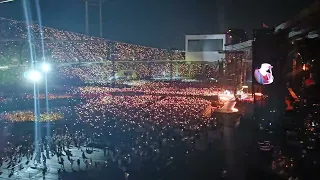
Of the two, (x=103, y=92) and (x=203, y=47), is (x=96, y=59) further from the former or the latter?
(x=203, y=47)

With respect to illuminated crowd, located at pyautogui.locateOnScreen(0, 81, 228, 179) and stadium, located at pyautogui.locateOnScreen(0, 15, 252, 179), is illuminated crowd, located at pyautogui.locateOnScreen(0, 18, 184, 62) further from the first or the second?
illuminated crowd, located at pyautogui.locateOnScreen(0, 81, 228, 179)

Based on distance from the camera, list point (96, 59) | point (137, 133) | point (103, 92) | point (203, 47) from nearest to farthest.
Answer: point (137, 133), point (103, 92), point (96, 59), point (203, 47)

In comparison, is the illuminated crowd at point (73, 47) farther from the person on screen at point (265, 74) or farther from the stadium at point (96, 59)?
the person on screen at point (265, 74)

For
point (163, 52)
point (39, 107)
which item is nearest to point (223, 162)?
point (39, 107)

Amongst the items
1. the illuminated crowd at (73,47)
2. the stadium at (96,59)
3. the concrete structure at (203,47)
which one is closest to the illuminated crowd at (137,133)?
the stadium at (96,59)

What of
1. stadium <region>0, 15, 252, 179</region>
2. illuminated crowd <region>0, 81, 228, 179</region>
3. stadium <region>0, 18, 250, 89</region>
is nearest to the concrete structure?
stadium <region>0, 15, 252, 179</region>

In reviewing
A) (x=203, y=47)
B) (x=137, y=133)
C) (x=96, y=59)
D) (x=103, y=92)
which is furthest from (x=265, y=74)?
(x=203, y=47)
